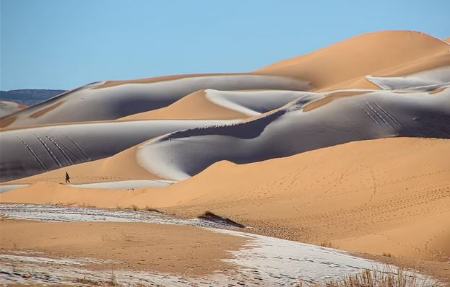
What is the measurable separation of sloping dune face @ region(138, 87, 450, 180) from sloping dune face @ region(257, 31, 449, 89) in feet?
139

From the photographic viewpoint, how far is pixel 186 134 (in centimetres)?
5028

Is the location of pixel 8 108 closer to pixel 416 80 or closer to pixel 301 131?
pixel 416 80

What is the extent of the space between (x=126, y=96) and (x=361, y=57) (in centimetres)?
3551

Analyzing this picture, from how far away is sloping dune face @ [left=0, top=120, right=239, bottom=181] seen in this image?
5438 centimetres

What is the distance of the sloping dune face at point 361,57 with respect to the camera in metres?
101

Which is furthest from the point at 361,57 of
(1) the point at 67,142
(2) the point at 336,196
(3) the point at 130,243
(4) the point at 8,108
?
(3) the point at 130,243

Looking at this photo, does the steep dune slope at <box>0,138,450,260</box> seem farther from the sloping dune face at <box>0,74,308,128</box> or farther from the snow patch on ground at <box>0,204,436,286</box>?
the sloping dune face at <box>0,74,308,128</box>

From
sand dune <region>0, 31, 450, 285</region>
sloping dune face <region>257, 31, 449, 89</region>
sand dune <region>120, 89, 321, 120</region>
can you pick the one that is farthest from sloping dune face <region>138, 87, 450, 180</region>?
sloping dune face <region>257, 31, 449, 89</region>

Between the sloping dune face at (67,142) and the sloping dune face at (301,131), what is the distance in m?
5.27

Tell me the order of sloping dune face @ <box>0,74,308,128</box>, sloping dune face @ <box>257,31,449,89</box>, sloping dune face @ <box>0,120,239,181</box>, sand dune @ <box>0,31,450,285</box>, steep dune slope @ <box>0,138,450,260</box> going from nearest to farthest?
steep dune slope @ <box>0,138,450,260</box>, sand dune @ <box>0,31,450,285</box>, sloping dune face @ <box>0,120,239,181</box>, sloping dune face @ <box>0,74,308,128</box>, sloping dune face @ <box>257,31,449,89</box>

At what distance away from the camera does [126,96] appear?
304ft

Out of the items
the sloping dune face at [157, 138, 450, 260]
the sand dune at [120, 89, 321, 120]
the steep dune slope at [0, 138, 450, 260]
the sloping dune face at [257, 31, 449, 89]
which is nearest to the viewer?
the sloping dune face at [157, 138, 450, 260]

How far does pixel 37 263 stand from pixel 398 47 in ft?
334

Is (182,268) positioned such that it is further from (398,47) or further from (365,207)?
(398,47)
